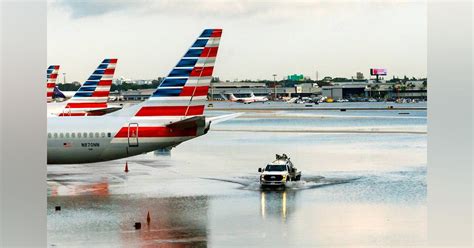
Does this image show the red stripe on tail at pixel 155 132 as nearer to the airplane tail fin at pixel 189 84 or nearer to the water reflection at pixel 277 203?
the airplane tail fin at pixel 189 84

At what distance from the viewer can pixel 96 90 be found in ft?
300

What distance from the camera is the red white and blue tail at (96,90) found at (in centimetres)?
9056

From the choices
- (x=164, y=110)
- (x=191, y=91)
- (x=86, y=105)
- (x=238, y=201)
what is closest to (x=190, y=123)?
(x=164, y=110)

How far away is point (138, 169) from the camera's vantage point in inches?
2324

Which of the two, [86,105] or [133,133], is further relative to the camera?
[86,105]

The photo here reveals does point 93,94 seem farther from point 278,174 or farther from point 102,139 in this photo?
Result: point 278,174

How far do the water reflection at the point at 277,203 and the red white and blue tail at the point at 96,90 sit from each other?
48.5 m

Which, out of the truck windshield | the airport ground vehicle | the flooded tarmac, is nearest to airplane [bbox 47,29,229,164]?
the flooded tarmac

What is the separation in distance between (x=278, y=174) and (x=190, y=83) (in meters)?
7.56
